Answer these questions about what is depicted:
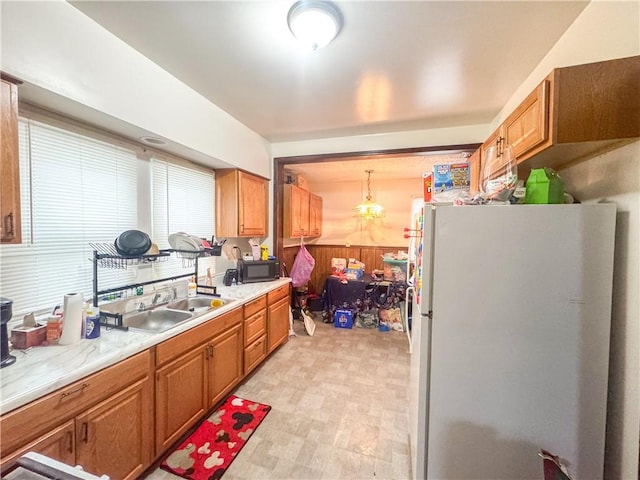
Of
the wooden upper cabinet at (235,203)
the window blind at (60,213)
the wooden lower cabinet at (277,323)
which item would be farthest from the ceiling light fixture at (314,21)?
the wooden lower cabinet at (277,323)

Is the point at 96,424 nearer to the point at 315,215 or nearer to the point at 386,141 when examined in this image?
the point at 386,141

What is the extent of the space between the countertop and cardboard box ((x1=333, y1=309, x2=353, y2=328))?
263 cm

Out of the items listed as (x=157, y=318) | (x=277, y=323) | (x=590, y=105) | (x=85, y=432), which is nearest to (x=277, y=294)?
(x=277, y=323)

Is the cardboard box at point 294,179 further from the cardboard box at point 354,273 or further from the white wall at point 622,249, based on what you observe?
the white wall at point 622,249

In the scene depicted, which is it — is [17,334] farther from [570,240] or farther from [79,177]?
[570,240]

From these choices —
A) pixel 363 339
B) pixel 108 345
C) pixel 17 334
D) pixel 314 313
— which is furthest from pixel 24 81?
pixel 314 313

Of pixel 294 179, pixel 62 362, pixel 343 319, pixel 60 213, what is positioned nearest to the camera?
pixel 62 362

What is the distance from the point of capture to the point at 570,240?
1.12m

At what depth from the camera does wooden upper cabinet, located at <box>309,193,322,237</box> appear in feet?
14.9

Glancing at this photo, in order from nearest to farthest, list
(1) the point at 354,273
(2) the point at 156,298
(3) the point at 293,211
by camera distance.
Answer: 1. (2) the point at 156,298
2. (3) the point at 293,211
3. (1) the point at 354,273

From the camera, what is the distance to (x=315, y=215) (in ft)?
15.8

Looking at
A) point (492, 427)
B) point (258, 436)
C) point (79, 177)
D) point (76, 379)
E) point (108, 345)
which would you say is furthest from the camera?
point (258, 436)

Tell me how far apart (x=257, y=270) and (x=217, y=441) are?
1.61m

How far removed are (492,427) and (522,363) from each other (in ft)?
1.14
